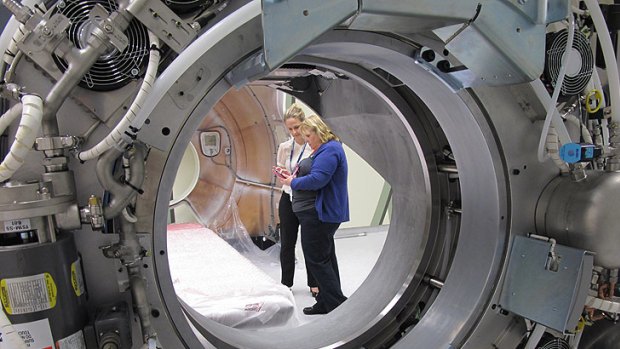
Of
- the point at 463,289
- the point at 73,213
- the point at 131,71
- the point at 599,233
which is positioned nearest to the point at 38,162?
the point at 73,213

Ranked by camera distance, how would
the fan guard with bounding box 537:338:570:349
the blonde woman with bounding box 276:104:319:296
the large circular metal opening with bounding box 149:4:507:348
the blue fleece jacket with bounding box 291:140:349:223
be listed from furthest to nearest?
the blonde woman with bounding box 276:104:319:296 < the blue fleece jacket with bounding box 291:140:349:223 < the fan guard with bounding box 537:338:570:349 < the large circular metal opening with bounding box 149:4:507:348

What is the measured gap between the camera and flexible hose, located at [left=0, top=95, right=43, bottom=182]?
29.3 inches

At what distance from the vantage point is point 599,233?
121 centimetres

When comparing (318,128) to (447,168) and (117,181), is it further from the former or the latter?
(117,181)

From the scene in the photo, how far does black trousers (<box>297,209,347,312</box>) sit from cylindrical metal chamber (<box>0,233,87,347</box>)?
2.42m

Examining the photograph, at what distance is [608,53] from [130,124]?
1.29 meters

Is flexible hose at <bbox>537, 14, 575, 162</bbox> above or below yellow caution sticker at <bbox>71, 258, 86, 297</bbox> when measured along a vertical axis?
above

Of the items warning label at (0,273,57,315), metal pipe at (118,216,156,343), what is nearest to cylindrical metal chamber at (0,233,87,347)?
warning label at (0,273,57,315)

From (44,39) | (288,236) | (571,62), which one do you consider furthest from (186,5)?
(288,236)

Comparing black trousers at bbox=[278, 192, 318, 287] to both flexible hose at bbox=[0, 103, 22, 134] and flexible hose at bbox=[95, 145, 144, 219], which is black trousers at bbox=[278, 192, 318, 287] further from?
flexible hose at bbox=[0, 103, 22, 134]

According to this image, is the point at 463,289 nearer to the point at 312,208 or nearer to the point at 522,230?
the point at 522,230

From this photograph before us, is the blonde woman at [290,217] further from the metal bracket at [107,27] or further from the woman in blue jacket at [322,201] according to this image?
the metal bracket at [107,27]

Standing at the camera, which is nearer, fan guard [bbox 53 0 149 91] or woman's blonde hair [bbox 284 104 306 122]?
fan guard [bbox 53 0 149 91]

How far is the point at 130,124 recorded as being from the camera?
83cm
